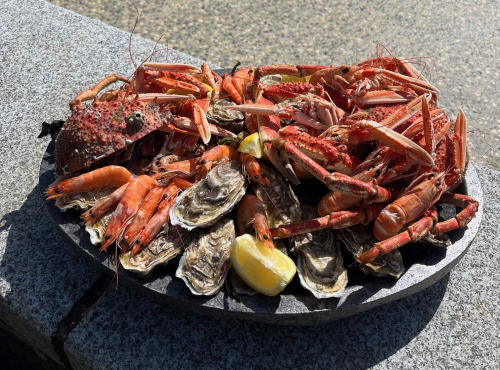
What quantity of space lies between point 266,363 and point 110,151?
1.02m

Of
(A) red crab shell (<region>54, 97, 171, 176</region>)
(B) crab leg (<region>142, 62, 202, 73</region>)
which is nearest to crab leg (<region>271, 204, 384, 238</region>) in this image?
(A) red crab shell (<region>54, 97, 171, 176</region>)

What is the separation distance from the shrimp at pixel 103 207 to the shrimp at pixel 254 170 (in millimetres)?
477

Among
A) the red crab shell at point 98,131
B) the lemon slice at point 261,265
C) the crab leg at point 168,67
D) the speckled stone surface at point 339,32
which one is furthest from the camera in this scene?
the speckled stone surface at point 339,32

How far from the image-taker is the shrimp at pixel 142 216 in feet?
5.56

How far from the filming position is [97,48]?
331 centimetres

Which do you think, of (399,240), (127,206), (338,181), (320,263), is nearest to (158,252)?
(127,206)

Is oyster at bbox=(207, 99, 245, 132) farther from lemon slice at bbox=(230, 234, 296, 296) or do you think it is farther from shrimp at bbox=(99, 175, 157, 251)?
lemon slice at bbox=(230, 234, 296, 296)

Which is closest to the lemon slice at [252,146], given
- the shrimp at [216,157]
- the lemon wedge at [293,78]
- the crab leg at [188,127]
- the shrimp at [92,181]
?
the shrimp at [216,157]

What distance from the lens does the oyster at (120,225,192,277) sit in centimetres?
163

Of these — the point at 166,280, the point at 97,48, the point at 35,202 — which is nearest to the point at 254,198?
the point at 166,280

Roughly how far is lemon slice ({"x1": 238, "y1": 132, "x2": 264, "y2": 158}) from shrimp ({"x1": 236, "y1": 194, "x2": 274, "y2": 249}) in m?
0.16

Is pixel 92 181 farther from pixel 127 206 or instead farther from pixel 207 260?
pixel 207 260

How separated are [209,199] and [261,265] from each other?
1.12ft

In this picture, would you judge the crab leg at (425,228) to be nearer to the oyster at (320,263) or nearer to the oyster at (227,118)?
the oyster at (320,263)
